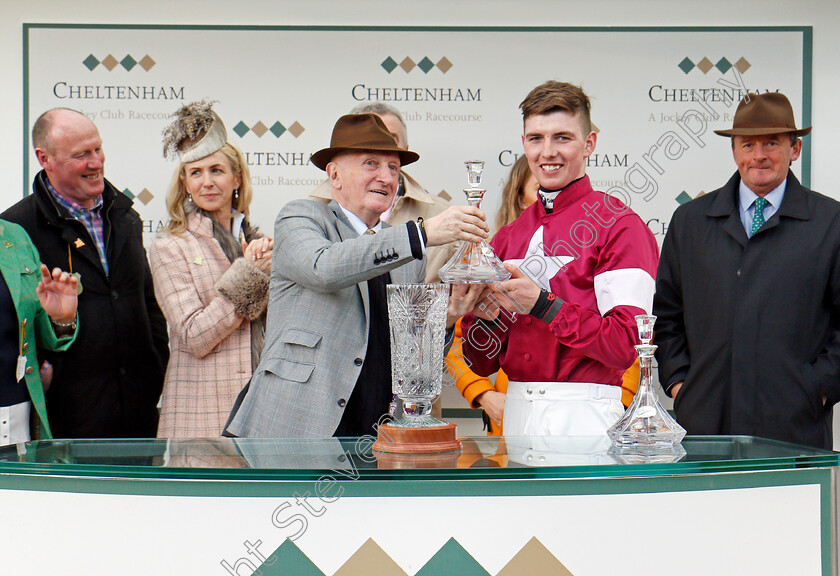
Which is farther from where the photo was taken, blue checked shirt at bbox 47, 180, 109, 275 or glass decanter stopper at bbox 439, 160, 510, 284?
blue checked shirt at bbox 47, 180, 109, 275

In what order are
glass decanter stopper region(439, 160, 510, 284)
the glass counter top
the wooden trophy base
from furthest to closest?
glass decanter stopper region(439, 160, 510, 284) < the wooden trophy base < the glass counter top

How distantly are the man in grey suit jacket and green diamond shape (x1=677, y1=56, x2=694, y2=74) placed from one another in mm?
1794

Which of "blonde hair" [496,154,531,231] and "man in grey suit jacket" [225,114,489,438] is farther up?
"blonde hair" [496,154,531,231]

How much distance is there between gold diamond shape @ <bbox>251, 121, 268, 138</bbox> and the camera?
3.96m

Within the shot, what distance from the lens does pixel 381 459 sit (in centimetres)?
183

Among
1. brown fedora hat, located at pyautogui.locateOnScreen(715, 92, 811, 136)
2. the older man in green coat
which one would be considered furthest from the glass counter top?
brown fedora hat, located at pyautogui.locateOnScreen(715, 92, 811, 136)

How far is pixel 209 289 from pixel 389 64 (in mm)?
1317

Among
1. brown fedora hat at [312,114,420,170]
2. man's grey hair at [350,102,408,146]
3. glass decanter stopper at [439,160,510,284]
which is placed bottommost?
glass decanter stopper at [439,160,510,284]

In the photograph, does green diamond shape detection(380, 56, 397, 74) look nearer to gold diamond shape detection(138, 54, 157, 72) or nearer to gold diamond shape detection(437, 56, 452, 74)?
gold diamond shape detection(437, 56, 452, 74)

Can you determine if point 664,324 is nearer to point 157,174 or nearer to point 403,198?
point 403,198

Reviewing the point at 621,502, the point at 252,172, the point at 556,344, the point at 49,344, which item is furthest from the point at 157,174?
the point at 621,502

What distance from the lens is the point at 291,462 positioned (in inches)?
68.7

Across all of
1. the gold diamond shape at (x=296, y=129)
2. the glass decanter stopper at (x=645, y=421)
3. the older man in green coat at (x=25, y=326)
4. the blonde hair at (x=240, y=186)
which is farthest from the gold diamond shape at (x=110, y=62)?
the glass decanter stopper at (x=645, y=421)

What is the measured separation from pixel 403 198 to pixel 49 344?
1552 mm
